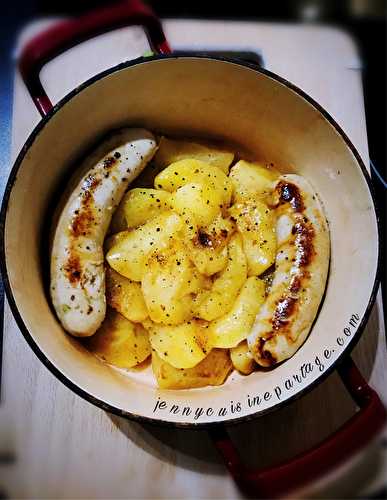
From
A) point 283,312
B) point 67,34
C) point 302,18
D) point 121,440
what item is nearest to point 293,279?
point 283,312

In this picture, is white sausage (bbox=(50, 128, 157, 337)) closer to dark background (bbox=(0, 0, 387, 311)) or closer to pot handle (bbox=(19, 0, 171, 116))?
pot handle (bbox=(19, 0, 171, 116))

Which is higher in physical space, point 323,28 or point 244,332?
point 323,28

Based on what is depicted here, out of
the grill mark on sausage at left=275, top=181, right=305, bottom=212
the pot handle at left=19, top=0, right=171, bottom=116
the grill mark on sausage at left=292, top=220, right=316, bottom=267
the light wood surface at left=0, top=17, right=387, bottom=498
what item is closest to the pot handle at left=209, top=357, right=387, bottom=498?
the light wood surface at left=0, top=17, right=387, bottom=498

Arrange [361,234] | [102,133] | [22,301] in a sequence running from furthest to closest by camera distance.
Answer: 1. [102,133]
2. [361,234]
3. [22,301]

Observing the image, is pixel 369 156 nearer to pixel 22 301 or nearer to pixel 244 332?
pixel 244 332

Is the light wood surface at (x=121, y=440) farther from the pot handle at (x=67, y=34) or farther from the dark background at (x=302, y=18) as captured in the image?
the pot handle at (x=67, y=34)

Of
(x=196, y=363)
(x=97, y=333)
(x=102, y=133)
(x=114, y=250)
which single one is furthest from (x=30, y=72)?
(x=196, y=363)
